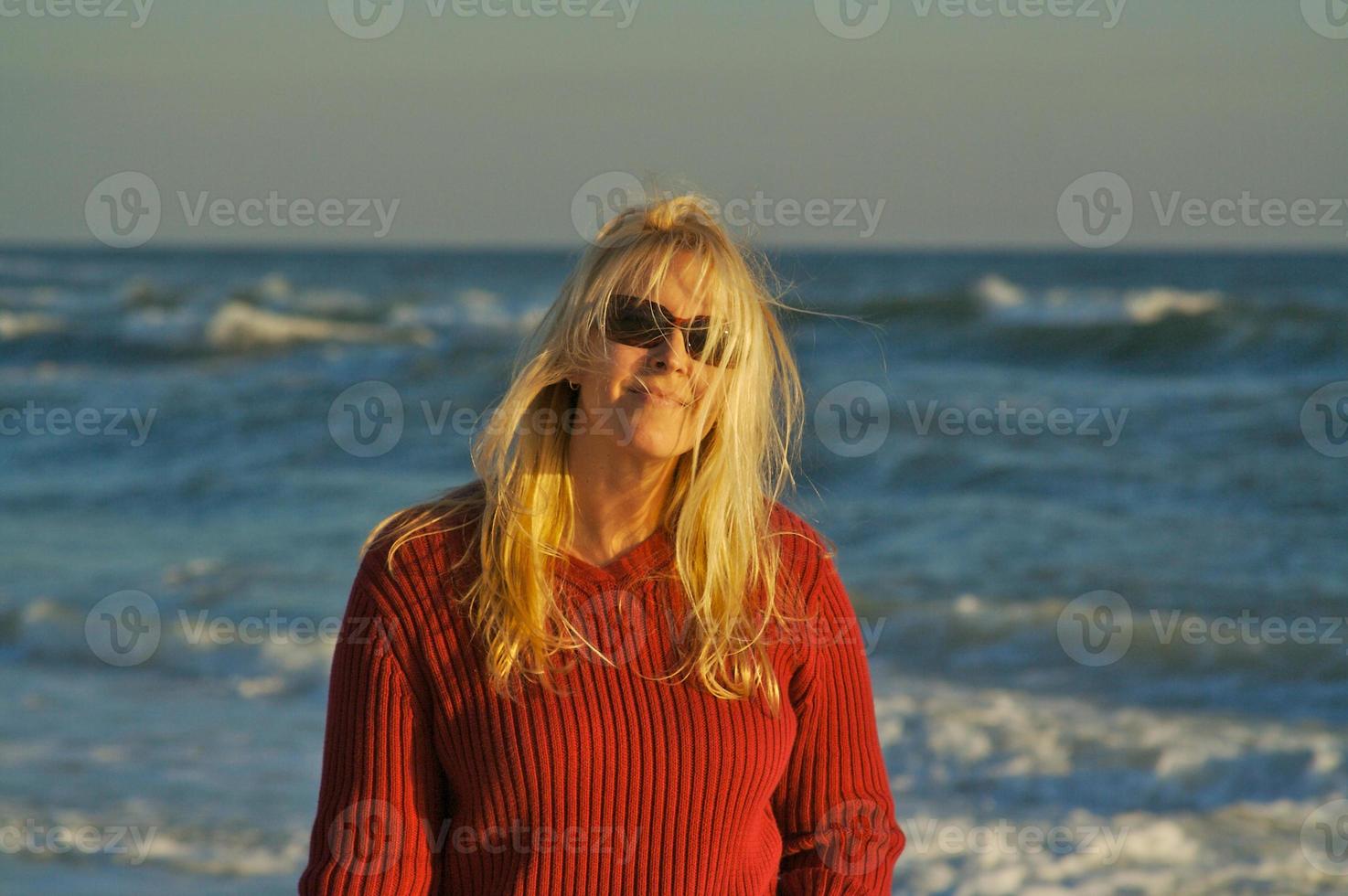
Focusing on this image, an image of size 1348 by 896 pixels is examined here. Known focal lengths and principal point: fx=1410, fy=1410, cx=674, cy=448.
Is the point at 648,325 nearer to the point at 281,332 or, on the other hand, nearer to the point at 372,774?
the point at 372,774

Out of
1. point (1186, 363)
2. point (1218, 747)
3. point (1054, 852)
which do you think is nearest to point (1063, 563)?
point (1218, 747)

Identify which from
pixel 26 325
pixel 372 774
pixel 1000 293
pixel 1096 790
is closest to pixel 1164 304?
pixel 1000 293

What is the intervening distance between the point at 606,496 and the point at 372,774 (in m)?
0.57

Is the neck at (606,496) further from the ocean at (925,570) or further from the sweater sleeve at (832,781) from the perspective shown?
the ocean at (925,570)

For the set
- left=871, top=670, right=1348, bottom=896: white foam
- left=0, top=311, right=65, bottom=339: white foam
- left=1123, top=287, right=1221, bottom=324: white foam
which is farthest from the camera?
left=0, top=311, right=65, bottom=339: white foam

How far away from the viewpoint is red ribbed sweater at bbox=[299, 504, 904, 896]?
6.73ft

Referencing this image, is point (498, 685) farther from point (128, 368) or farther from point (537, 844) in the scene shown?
point (128, 368)

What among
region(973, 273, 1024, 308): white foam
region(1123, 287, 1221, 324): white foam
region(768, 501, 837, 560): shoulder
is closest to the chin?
region(768, 501, 837, 560): shoulder

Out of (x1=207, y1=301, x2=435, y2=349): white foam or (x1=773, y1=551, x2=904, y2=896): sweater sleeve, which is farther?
(x1=207, y1=301, x2=435, y2=349): white foam

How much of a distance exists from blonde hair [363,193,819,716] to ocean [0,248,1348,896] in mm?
405

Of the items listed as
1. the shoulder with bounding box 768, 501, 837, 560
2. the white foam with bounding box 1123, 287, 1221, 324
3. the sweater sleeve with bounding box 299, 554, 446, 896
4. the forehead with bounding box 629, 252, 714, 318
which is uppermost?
the white foam with bounding box 1123, 287, 1221, 324

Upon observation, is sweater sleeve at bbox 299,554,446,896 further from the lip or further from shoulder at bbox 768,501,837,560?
shoulder at bbox 768,501,837,560

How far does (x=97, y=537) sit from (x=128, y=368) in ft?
32.3

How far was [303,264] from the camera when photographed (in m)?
47.6
